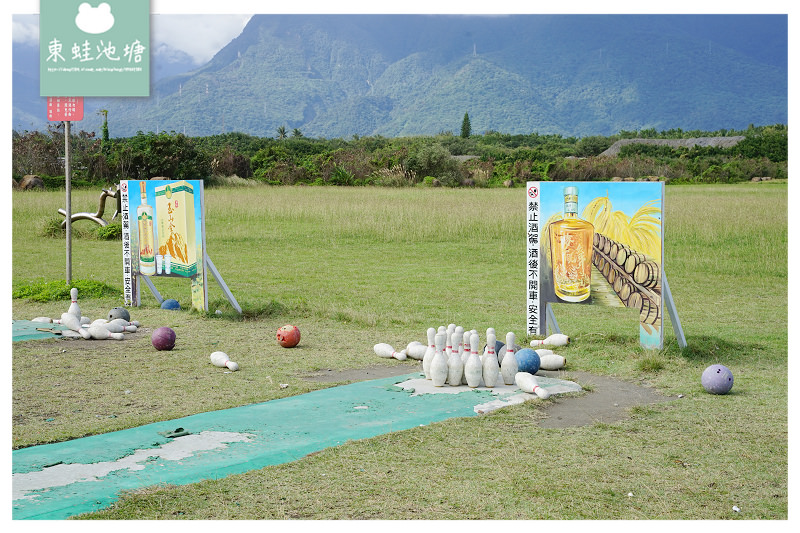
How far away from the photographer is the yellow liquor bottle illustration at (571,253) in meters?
9.06

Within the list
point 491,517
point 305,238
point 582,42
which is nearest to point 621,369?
point 491,517

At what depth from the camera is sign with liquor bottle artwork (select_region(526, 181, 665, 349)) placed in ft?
28.3

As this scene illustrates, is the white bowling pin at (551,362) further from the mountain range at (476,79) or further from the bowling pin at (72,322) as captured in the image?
the mountain range at (476,79)

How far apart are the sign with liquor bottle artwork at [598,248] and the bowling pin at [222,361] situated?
3.45 meters

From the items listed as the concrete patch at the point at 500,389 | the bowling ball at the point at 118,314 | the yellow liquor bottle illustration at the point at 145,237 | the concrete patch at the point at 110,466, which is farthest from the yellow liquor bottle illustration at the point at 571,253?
the yellow liquor bottle illustration at the point at 145,237

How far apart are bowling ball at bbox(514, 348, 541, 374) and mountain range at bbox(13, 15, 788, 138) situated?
12086cm

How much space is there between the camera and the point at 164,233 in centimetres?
1167

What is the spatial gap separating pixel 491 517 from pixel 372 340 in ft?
17.7

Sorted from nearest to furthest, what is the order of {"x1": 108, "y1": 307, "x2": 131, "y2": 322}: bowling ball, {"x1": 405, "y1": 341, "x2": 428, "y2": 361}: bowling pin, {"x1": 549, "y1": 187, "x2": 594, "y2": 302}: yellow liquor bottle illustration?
{"x1": 405, "y1": 341, "x2": 428, "y2": 361}: bowling pin < {"x1": 549, "y1": 187, "x2": 594, "y2": 302}: yellow liquor bottle illustration < {"x1": 108, "y1": 307, "x2": 131, "y2": 322}: bowling ball

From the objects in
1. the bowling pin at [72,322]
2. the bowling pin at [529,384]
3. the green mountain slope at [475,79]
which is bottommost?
the bowling pin at [529,384]

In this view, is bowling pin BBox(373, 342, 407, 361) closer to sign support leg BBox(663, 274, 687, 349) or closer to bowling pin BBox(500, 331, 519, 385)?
bowling pin BBox(500, 331, 519, 385)

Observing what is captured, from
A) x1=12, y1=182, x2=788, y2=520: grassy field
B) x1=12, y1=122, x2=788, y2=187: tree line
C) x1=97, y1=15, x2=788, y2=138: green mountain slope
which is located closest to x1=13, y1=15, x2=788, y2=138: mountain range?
x1=97, y1=15, x2=788, y2=138: green mountain slope

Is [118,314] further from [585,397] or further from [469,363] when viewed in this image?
[585,397]

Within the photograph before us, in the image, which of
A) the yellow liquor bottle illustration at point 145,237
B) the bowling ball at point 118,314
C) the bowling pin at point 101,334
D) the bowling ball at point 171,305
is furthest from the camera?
the bowling ball at point 171,305
